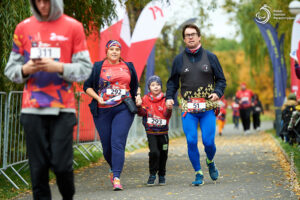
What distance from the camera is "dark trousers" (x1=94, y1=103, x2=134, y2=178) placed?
790 centimetres

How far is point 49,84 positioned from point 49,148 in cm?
51

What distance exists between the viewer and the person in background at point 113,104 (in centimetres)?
791

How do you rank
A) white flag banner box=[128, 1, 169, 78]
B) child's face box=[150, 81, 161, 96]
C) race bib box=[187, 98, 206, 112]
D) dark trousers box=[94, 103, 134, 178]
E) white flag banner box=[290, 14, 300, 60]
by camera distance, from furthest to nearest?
white flag banner box=[128, 1, 169, 78]
white flag banner box=[290, 14, 300, 60]
child's face box=[150, 81, 161, 96]
race bib box=[187, 98, 206, 112]
dark trousers box=[94, 103, 134, 178]

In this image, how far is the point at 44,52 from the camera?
4.74 meters

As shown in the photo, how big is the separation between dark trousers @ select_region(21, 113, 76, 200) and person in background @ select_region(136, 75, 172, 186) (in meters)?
3.61

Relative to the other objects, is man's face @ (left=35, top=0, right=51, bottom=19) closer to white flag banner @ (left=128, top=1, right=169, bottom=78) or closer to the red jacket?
the red jacket

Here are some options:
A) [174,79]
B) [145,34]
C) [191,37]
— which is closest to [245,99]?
[145,34]

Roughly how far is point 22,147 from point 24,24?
5.15m

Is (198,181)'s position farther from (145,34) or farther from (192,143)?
(145,34)

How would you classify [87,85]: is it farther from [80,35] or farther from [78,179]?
[80,35]

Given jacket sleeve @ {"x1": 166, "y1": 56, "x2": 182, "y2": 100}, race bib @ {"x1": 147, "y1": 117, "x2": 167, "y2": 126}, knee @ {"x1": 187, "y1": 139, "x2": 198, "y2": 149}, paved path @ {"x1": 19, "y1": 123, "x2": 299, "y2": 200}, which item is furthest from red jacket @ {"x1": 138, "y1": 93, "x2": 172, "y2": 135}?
paved path @ {"x1": 19, "y1": 123, "x2": 299, "y2": 200}

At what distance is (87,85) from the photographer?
8086mm

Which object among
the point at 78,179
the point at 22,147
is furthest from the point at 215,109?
the point at 22,147

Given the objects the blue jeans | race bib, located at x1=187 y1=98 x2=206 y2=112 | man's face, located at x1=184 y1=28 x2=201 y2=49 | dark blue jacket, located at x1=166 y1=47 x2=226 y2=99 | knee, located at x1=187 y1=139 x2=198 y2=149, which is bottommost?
knee, located at x1=187 y1=139 x2=198 y2=149
